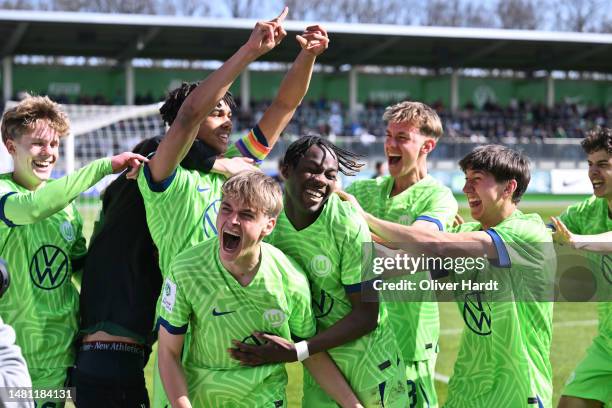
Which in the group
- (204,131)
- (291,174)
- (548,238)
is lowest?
(548,238)

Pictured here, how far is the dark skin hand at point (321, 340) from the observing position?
10.1 feet

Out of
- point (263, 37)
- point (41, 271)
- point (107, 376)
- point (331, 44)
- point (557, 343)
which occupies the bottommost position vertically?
point (557, 343)

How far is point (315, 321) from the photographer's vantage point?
3285 millimetres

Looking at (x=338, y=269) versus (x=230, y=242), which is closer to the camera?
(x=230, y=242)

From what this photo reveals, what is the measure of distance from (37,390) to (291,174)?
1.55 metres

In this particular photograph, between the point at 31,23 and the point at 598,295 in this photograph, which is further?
the point at 31,23

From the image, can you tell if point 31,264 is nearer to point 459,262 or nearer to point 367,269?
point 367,269

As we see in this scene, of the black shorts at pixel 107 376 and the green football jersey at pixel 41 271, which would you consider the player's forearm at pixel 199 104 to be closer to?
the green football jersey at pixel 41 271

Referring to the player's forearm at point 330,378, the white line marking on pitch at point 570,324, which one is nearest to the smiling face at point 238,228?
the player's forearm at point 330,378

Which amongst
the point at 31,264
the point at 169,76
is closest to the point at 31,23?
the point at 169,76

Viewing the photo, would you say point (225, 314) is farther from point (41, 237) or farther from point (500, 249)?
point (500, 249)

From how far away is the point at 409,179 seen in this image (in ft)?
14.1

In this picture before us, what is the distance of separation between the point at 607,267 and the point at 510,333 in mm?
1157

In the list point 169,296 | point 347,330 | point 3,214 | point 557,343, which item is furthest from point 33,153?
point 557,343
